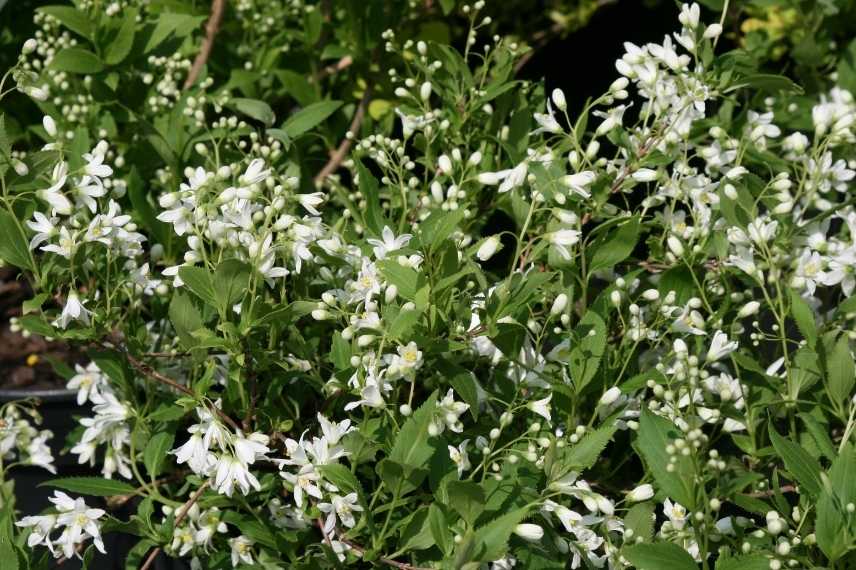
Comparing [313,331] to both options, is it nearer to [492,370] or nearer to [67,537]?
[492,370]

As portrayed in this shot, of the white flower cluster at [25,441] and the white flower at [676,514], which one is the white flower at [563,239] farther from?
the white flower cluster at [25,441]

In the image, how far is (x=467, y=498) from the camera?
53.1 inches

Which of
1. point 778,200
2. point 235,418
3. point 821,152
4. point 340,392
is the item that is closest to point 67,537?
point 235,418

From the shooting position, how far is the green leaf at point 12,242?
1.58 m

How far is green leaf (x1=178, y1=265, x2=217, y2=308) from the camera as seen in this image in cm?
148

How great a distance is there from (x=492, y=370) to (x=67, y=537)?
0.71 meters

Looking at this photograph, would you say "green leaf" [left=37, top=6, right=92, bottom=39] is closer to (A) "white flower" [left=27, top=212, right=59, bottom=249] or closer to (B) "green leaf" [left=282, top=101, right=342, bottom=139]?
(B) "green leaf" [left=282, top=101, right=342, bottom=139]

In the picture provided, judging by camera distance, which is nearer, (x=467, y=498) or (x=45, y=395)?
(x=467, y=498)

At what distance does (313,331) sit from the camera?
190 cm

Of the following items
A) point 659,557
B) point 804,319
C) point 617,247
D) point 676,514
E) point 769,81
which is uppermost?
point 769,81

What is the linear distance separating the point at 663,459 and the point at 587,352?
0.69 feet

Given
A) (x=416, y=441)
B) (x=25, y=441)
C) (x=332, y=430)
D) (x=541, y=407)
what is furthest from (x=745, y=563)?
(x=25, y=441)

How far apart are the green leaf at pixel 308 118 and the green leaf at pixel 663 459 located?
104cm

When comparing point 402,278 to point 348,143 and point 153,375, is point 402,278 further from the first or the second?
point 348,143
